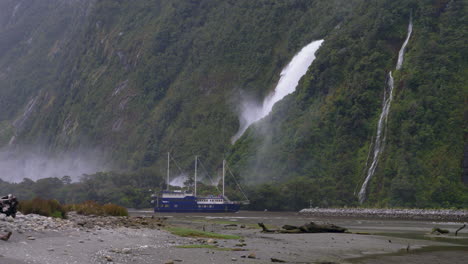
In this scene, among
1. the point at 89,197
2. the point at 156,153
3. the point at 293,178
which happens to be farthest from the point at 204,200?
the point at 156,153

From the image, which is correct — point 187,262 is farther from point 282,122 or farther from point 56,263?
point 282,122

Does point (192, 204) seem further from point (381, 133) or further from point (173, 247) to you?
point (173, 247)

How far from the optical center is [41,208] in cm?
3156

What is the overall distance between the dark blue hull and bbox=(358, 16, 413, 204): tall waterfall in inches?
787

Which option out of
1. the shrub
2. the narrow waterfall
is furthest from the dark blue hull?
the shrub

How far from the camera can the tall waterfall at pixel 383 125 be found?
9169cm

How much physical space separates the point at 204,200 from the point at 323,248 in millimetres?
71849

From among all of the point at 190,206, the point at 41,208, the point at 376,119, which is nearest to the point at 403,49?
the point at 376,119

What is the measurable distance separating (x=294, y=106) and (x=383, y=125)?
74.7 feet

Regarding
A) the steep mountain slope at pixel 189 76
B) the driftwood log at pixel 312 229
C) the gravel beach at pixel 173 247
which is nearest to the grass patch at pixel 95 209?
the gravel beach at pixel 173 247

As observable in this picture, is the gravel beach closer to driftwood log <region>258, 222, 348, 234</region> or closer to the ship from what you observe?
driftwood log <region>258, 222, 348, 234</region>

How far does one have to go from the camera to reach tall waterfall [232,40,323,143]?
128m

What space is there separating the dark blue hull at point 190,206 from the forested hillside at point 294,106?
18.1 feet

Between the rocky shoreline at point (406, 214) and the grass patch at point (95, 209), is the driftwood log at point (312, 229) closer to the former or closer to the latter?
the grass patch at point (95, 209)
